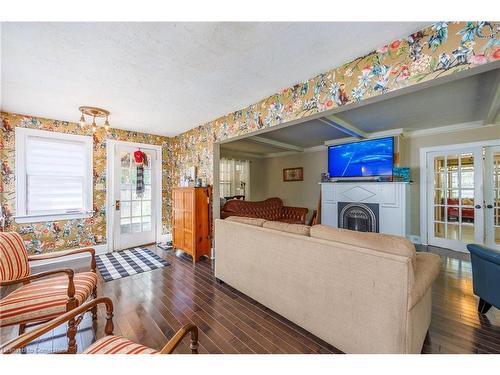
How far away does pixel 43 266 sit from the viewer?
131 inches

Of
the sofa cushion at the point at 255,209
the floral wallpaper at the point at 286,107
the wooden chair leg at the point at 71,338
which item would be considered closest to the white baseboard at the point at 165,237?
the floral wallpaper at the point at 286,107

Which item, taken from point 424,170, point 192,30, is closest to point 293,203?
point 424,170

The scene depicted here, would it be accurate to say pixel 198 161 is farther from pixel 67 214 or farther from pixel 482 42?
pixel 482 42

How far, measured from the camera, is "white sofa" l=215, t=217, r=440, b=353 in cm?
124

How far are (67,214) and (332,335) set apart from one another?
4221mm

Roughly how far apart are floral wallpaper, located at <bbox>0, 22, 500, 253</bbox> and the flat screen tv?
275cm

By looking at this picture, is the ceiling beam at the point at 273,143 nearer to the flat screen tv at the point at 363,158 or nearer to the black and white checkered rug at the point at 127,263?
the flat screen tv at the point at 363,158

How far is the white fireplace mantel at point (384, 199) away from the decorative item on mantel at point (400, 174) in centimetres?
9

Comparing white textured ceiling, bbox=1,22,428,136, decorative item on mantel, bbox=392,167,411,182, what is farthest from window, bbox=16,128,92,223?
decorative item on mantel, bbox=392,167,411,182

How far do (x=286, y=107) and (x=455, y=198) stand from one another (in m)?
3.94

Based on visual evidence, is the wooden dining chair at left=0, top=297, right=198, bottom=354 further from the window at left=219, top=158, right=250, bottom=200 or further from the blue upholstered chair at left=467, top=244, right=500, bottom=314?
the window at left=219, top=158, right=250, bottom=200

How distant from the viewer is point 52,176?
3414 mm

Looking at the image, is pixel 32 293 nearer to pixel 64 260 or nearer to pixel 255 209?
pixel 64 260

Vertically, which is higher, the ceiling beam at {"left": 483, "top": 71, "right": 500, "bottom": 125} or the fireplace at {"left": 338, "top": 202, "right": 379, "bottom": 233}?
the ceiling beam at {"left": 483, "top": 71, "right": 500, "bottom": 125}
